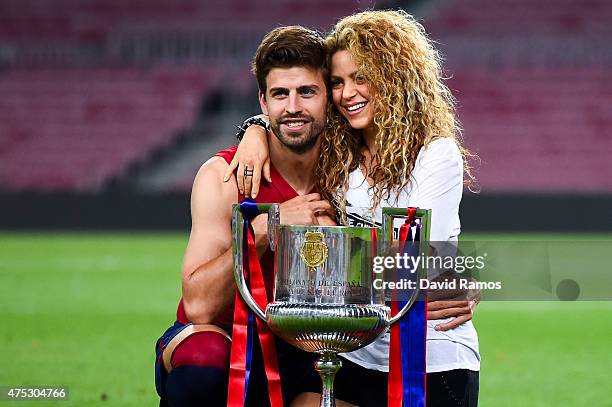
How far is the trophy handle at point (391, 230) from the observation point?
3343 mm

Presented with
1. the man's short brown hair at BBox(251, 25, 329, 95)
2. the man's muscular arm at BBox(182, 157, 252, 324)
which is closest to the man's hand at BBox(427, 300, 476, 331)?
the man's muscular arm at BBox(182, 157, 252, 324)

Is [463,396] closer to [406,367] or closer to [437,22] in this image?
[406,367]

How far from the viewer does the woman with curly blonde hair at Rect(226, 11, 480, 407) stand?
373cm

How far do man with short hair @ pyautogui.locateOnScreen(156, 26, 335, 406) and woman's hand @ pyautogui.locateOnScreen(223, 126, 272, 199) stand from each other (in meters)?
0.02

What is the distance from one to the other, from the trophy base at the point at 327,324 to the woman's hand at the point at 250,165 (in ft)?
→ 2.10

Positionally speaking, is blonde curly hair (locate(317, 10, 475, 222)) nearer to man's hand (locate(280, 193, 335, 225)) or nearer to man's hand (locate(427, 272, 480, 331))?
man's hand (locate(280, 193, 335, 225))

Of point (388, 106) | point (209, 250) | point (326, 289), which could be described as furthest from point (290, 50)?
point (326, 289)

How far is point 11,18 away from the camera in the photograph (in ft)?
79.4

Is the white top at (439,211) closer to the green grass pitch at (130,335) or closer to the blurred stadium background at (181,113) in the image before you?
the green grass pitch at (130,335)

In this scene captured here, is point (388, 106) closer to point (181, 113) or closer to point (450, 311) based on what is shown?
point (450, 311)

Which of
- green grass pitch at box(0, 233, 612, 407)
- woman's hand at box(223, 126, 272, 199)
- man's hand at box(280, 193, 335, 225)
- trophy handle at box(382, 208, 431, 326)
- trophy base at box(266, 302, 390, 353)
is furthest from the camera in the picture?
green grass pitch at box(0, 233, 612, 407)

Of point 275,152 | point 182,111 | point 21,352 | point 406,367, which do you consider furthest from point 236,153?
point 182,111

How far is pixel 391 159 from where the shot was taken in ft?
12.4

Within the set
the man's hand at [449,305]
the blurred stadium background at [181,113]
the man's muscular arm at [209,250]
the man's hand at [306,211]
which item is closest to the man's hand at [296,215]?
the man's hand at [306,211]
